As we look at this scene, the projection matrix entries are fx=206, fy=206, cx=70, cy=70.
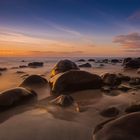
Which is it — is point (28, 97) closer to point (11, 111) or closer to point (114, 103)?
point (11, 111)

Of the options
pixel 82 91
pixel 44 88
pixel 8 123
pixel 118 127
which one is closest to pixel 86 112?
pixel 118 127

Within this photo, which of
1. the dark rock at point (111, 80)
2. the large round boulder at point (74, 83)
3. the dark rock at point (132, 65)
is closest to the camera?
the large round boulder at point (74, 83)

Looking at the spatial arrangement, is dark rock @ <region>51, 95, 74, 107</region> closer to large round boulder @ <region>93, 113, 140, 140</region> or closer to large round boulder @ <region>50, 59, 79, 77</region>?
large round boulder @ <region>93, 113, 140, 140</region>

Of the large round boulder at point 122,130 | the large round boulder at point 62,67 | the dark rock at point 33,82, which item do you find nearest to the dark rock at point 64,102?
the large round boulder at point 122,130

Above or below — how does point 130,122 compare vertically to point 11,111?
above

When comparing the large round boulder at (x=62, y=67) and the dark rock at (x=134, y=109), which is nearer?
the dark rock at (x=134, y=109)

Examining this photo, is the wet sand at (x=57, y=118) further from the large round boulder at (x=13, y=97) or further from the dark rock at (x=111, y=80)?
the dark rock at (x=111, y=80)

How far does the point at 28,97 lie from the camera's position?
532 centimetres

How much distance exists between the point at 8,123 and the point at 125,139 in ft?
6.83

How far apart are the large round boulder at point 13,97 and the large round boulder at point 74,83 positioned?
3.77ft

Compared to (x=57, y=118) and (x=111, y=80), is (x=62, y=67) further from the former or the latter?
(x=57, y=118)

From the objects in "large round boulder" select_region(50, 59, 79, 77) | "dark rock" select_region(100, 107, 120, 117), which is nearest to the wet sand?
"dark rock" select_region(100, 107, 120, 117)

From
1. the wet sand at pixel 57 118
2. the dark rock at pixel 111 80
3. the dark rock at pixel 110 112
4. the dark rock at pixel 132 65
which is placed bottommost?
the dark rock at pixel 132 65

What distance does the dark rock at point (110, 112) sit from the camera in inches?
158
